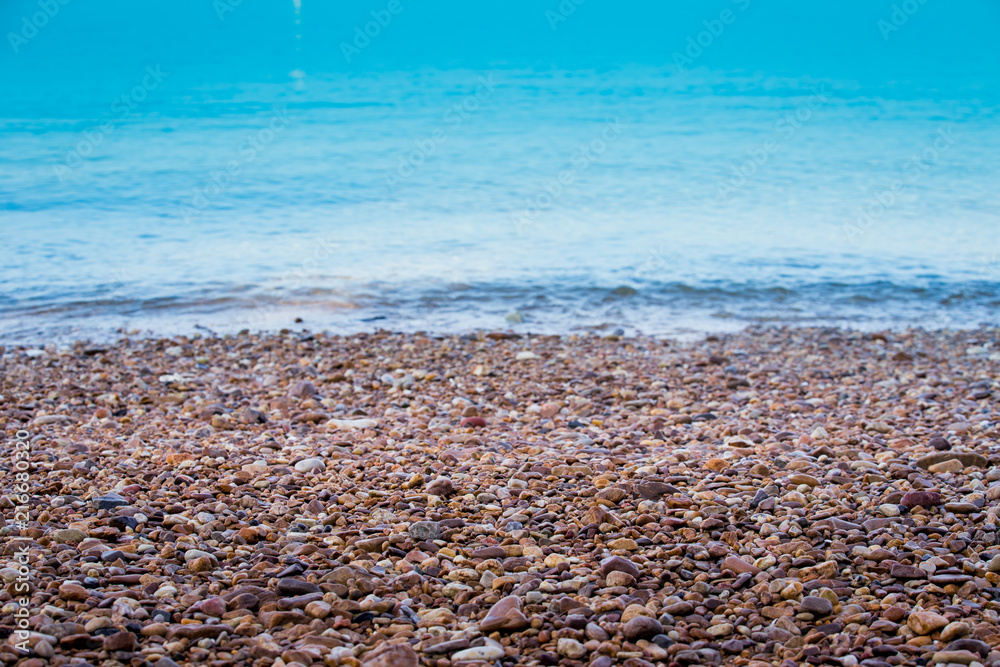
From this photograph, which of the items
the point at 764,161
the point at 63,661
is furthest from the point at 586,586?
the point at 764,161

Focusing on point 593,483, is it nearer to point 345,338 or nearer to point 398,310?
point 345,338

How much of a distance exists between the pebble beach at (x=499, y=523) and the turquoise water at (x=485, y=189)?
3.42 m

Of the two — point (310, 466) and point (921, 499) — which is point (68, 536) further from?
point (921, 499)

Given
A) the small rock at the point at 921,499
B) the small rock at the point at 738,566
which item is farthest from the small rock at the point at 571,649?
the small rock at the point at 921,499

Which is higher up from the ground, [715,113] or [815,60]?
[815,60]

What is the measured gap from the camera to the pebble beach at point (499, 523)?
2.41 meters

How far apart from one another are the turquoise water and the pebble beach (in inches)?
135

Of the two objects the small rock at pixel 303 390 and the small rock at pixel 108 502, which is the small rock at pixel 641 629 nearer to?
the small rock at pixel 108 502

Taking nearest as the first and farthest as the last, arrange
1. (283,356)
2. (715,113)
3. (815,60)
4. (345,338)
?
1. (283,356)
2. (345,338)
3. (715,113)
4. (815,60)

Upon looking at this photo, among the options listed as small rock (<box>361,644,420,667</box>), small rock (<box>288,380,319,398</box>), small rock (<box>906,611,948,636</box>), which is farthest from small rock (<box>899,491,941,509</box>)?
small rock (<box>288,380,319,398</box>)

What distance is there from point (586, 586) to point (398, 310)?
22.3ft

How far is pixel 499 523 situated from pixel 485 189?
14.6 metres

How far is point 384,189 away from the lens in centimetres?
1748

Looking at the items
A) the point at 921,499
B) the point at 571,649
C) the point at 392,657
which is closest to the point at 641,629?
the point at 571,649
